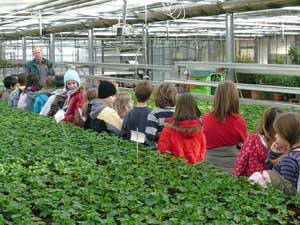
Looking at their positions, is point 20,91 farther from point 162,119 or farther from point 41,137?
point 162,119

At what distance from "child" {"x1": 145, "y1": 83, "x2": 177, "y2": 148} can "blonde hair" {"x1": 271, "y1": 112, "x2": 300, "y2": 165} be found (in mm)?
1715

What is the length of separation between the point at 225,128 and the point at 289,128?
1276 millimetres

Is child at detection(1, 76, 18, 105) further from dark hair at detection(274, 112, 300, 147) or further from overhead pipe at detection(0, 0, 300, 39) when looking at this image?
dark hair at detection(274, 112, 300, 147)

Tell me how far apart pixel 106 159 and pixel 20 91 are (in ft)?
16.6

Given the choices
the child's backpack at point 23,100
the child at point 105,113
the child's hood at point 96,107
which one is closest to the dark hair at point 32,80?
the child's backpack at point 23,100

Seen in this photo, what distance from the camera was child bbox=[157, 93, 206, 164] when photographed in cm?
452

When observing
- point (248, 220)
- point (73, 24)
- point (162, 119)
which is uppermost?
point (73, 24)

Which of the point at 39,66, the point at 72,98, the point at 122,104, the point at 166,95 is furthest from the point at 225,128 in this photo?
the point at 39,66

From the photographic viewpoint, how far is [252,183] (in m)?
3.49

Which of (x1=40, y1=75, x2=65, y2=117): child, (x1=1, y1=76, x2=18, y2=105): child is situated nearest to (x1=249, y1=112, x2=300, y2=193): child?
(x1=40, y1=75, x2=65, y2=117): child

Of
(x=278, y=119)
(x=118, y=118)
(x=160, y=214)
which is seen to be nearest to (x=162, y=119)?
(x=118, y=118)

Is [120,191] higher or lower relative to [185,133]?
lower

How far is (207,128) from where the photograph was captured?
188 inches

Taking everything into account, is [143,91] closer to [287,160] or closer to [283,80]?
[287,160]
